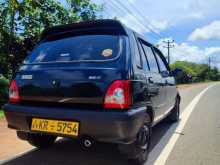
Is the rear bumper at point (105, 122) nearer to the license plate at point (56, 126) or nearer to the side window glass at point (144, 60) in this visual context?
the license plate at point (56, 126)

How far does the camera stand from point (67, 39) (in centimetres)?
446

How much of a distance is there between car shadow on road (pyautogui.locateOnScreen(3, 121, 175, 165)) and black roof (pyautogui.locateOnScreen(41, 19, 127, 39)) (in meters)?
1.76

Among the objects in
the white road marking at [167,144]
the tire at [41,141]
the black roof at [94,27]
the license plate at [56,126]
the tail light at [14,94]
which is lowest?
the white road marking at [167,144]

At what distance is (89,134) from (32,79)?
109 centimetres

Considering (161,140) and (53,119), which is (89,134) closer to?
(53,119)

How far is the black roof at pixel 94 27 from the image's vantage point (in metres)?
4.27

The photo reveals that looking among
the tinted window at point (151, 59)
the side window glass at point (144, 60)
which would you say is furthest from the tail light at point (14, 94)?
the tinted window at point (151, 59)

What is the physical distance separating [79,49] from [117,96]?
0.93 metres

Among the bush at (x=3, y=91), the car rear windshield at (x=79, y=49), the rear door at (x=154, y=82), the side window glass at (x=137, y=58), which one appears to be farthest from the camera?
the bush at (x=3, y=91)

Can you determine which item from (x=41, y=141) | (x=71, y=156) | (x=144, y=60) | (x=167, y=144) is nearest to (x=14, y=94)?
(x=41, y=141)

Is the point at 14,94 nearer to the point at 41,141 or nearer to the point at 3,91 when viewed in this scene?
the point at 41,141

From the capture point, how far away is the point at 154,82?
482cm

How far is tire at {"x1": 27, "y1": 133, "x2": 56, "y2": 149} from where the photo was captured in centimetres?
486

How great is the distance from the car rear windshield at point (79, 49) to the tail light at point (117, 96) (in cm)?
38
